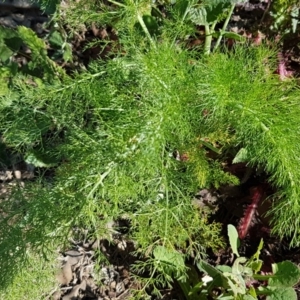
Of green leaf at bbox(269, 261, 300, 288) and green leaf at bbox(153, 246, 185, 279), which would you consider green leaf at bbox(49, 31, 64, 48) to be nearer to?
green leaf at bbox(153, 246, 185, 279)

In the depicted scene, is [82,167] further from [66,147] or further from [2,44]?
[2,44]

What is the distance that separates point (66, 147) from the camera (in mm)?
1362

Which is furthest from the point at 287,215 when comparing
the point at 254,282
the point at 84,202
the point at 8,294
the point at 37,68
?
the point at 37,68

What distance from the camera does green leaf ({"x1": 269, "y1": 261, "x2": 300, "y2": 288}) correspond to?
1386 mm

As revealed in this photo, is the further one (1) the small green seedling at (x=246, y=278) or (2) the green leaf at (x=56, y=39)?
(2) the green leaf at (x=56, y=39)

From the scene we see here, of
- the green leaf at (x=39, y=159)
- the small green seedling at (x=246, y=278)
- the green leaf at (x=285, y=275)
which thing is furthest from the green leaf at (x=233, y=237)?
the green leaf at (x=39, y=159)

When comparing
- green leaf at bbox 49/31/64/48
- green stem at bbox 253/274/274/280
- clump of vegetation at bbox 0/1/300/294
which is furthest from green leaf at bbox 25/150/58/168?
green stem at bbox 253/274/274/280

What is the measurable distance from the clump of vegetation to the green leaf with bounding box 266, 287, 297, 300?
158 millimetres

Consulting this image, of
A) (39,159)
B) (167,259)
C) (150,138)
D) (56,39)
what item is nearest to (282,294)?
(167,259)

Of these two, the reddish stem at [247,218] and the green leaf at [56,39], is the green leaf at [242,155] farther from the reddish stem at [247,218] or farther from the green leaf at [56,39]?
the green leaf at [56,39]

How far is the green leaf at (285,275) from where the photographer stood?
1.39 meters

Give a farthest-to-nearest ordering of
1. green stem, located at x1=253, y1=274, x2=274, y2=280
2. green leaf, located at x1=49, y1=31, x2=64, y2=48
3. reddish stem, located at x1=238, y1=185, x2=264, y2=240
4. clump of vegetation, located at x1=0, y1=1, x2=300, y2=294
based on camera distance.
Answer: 1. green leaf, located at x1=49, y1=31, x2=64, y2=48
2. reddish stem, located at x1=238, y1=185, x2=264, y2=240
3. green stem, located at x1=253, y1=274, x2=274, y2=280
4. clump of vegetation, located at x1=0, y1=1, x2=300, y2=294

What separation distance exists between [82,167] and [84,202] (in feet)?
0.40

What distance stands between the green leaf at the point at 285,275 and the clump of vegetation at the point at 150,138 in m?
0.10
